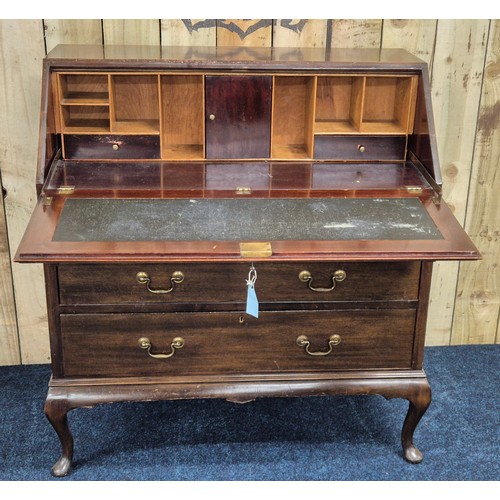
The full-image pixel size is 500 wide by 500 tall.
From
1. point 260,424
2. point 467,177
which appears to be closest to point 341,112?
point 467,177

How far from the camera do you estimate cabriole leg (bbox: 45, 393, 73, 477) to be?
2.19 m

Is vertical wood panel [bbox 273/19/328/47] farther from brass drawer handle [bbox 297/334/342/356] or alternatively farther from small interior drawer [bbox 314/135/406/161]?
brass drawer handle [bbox 297/334/342/356]

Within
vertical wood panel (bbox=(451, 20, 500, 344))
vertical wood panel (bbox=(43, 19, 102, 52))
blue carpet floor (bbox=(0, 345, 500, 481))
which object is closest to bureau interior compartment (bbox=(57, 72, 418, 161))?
vertical wood panel (bbox=(43, 19, 102, 52))

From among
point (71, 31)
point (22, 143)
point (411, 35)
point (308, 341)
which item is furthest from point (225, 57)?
point (308, 341)

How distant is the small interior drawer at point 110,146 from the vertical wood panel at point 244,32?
0.46m

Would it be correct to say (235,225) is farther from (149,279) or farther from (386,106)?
(386,106)

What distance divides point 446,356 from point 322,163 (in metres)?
1.12

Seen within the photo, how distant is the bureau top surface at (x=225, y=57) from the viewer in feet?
7.52

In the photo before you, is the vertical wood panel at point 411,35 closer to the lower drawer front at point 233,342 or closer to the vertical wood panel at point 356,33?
the vertical wood panel at point 356,33

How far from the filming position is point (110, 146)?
240 centimetres

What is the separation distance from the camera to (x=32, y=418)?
8.71 feet

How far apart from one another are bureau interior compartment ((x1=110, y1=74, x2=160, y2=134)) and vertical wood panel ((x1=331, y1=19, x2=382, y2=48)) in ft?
2.16

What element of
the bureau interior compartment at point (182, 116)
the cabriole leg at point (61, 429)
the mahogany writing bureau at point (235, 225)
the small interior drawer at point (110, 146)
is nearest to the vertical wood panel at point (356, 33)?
the mahogany writing bureau at point (235, 225)

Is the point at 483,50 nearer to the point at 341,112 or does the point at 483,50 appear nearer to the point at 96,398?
the point at 341,112
